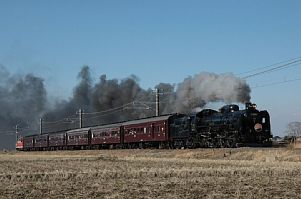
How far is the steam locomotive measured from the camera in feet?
156

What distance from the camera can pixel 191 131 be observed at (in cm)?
5416

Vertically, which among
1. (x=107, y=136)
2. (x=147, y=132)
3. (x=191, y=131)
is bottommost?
(x=107, y=136)

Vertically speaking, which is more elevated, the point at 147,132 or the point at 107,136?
the point at 147,132

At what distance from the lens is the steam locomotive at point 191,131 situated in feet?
156

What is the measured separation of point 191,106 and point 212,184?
54814 millimetres

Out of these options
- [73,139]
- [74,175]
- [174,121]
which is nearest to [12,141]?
[73,139]

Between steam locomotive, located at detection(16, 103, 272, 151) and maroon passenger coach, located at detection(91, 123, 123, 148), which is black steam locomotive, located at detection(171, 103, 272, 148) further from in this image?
maroon passenger coach, located at detection(91, 123, 123, 148)

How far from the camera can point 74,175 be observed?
76.3 feet

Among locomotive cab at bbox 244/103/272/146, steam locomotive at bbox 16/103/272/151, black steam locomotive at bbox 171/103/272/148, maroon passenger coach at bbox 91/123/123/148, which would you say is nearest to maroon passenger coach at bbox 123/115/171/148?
steam locomotive at bbox 16/103/272/151

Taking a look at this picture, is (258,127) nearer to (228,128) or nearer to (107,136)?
(228,128)

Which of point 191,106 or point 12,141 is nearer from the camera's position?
point 191,106

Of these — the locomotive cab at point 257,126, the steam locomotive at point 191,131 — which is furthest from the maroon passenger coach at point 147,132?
the locomotive cab at point 257,126

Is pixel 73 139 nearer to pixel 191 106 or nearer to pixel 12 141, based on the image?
pixel 191 106

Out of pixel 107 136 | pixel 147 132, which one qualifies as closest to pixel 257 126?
pixel 147 132
